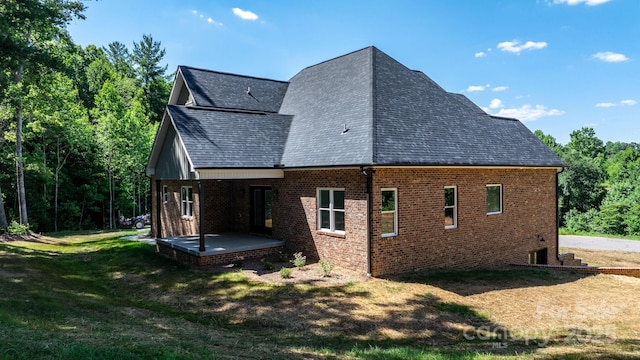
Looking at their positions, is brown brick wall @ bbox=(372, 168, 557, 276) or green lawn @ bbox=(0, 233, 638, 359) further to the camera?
brown brick wall @ bbox=(372, 168, 557, 276)

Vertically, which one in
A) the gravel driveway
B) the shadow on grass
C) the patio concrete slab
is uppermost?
the patio concrete slab

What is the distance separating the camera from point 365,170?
36.9ft

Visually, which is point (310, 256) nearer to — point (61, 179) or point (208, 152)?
point (208, 152)

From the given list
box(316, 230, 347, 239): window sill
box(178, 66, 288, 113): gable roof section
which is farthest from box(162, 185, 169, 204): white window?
box(316, 230, 347, 239): window sill

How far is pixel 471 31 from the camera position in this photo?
18.2m

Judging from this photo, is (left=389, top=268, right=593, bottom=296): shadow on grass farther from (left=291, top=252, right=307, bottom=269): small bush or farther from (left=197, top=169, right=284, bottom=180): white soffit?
(left=197, top=169, right=284, bottom=180): white soffit

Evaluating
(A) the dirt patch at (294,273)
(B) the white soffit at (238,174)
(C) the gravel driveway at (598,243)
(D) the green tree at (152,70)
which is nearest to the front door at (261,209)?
(B) the white soffit at (238,174)

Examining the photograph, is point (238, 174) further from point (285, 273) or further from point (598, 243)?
point (598, 243)

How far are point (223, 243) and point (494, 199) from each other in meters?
10.8

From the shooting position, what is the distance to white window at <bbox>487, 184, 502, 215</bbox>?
14.9m

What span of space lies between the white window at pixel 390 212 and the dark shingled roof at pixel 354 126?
114cm

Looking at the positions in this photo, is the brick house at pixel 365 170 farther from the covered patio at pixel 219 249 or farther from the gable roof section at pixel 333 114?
the covered patio at pixel 219 249

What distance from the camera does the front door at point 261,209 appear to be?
16.5 metres

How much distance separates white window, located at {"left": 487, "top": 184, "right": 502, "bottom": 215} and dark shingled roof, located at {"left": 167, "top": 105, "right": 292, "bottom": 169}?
8344 millimetres
